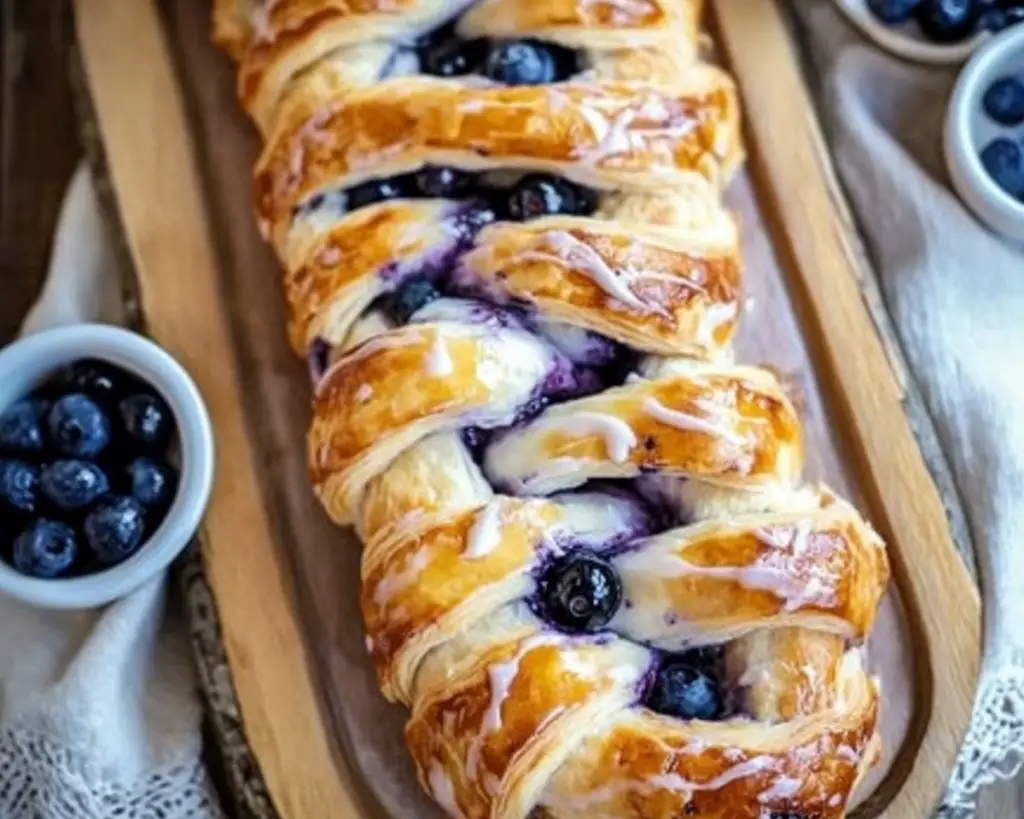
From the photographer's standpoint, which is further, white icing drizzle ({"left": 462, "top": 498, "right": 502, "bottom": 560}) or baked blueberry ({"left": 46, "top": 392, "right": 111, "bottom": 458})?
baked blueberry ({"left": 46, "top": 392, "right": 111, "bottom": 458})

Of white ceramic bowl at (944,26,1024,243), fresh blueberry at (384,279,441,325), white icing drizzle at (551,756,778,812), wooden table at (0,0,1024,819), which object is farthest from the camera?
wooden table at (0,0,1024,819)

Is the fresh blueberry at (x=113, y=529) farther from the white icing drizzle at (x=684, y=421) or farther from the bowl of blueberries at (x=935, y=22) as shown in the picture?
the bowl of blueberries at (x=935, y=22)

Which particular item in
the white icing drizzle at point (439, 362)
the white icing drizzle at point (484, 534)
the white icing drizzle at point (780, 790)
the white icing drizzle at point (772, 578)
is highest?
the white icing drizzle at point (439, 362)

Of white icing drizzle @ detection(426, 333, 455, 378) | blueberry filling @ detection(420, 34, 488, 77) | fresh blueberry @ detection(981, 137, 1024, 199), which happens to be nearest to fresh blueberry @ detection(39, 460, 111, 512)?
white icing drizzle @ detection(426, 333, 455, 378)

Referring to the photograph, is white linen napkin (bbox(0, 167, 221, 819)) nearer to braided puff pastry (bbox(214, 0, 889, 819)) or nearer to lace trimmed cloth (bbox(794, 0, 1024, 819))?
braided puff pastry (bbox(214, 0, 889, 819))

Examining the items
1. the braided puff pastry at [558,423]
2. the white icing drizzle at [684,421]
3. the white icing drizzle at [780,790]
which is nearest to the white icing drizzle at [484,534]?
the braided puff pastry at [558,423]

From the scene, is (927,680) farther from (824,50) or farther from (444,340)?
(824,50)

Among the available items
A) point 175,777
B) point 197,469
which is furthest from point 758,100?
point 175,777
